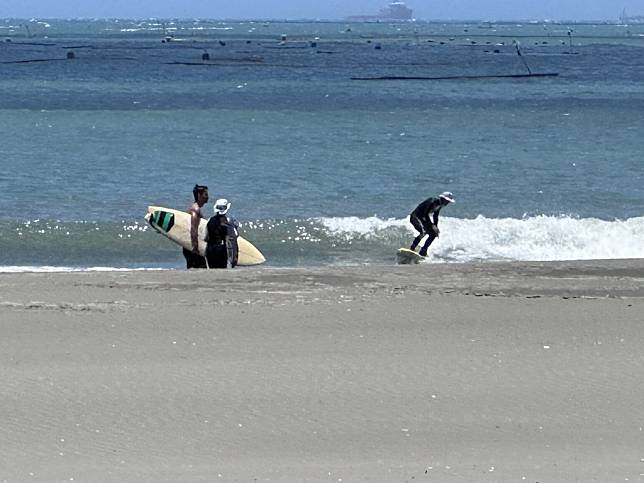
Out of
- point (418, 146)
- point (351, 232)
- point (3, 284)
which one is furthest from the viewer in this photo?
point (418, 146)

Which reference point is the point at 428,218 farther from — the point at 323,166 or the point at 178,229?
the point at 323,166

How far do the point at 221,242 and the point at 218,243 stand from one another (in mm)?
34

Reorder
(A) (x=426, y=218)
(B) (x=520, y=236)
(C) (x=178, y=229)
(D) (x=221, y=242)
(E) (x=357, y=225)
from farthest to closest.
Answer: (E) (x=357, y=225)
(B) (x=520, y=236)
(A) (x=426, y=218)
(C) (x=178, y=229)
(D) (x=221, y=242)

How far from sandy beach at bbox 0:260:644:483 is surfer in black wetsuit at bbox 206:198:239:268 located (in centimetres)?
165

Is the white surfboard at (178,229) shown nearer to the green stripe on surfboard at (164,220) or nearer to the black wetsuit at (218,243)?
the green stripe on surfboard at (164,220)

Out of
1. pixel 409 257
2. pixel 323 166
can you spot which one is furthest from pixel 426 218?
pixel 323 166

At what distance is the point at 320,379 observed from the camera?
952 centimetres

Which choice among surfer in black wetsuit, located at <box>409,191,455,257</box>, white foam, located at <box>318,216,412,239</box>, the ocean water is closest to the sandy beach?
surfer in black wetsuit, located at <box>409,191,455,257</box>

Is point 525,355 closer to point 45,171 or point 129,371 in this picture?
point 129,371

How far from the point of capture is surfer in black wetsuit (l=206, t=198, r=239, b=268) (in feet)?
48.2

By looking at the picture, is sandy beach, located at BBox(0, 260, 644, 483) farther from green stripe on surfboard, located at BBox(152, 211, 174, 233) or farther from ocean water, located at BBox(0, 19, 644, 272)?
ocean water, located at BBox(0, 19, 644, 272)

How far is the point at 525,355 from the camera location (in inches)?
402

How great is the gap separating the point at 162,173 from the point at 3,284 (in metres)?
19.2

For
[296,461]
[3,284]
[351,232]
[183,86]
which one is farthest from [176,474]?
[183,86]
